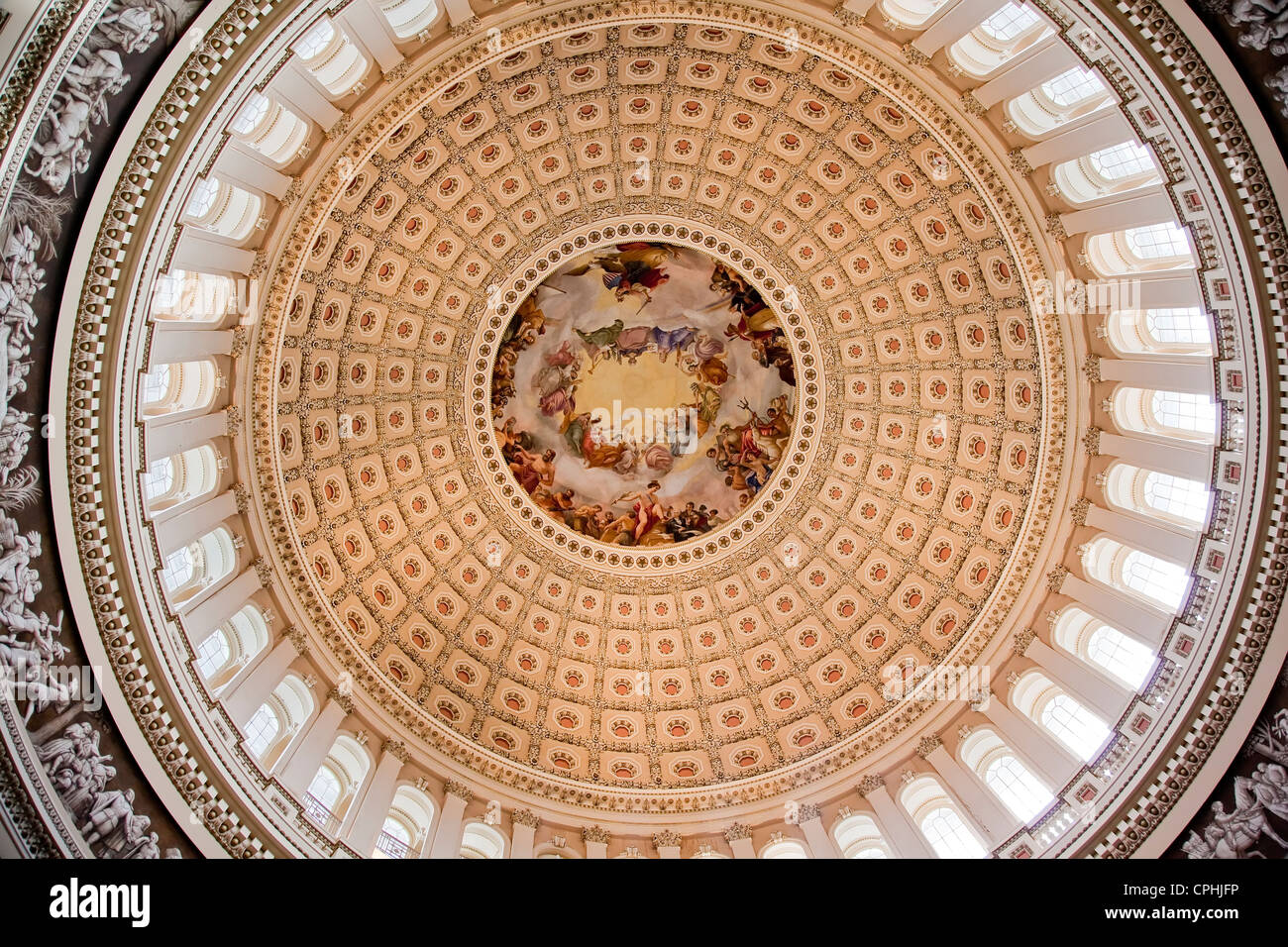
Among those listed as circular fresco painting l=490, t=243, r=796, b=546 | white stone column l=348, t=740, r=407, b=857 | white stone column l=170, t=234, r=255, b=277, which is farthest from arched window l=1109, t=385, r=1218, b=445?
white stone column l=170, t=234, r=255, b=277

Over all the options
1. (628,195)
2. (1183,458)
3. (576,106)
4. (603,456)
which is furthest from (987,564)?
(576,106)

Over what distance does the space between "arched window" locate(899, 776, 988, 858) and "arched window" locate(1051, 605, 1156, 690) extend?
4.61 m

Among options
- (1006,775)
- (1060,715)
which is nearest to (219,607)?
(1006,775)

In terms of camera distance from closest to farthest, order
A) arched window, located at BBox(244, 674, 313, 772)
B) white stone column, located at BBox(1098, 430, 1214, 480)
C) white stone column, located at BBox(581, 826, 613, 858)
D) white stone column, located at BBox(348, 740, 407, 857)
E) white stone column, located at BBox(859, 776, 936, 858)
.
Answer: white stone column, located at BBox(1098, 430, 1214, 480)
arched window, located at BBox(244, 674, 313, 772)
white stone column, located at BBox(348, 740, 407, 857)
white stone column, located at BBox(859, 776, 936, 858)
white stone column, located at BBox(581, 826, 613, 858)

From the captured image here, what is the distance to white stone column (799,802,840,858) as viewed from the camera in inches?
855

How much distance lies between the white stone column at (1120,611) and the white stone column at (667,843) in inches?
456

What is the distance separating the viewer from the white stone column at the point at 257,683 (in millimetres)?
17641

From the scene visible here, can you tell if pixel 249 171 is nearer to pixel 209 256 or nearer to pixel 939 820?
pixel 209 256

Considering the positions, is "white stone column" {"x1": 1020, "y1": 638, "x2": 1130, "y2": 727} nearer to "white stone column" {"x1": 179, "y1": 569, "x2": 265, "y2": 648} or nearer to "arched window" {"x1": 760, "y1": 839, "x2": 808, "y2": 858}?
"arched window" {"x1": 760, "y1": 839, "x2": 808, "y2": 858}

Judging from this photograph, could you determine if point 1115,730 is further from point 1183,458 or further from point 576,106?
point 576,106

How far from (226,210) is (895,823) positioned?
20.2 meters

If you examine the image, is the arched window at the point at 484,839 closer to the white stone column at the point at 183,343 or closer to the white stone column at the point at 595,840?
the white stone column at the point at 595,840

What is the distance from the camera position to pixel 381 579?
985 inches

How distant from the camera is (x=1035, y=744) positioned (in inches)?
771
